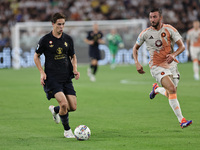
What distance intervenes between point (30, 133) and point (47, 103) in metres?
5.36

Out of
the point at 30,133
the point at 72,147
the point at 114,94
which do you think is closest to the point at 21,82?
the point at 114,94

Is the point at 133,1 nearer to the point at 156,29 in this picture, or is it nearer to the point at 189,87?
the point at 189,87

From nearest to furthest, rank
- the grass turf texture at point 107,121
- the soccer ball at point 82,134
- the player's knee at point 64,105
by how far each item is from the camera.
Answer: the grass turf texture at point 107,121
the soccer ball at point 82,134
the player's knee at point 64,105

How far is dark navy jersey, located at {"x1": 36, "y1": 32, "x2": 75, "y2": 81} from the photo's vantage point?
29.2 ft

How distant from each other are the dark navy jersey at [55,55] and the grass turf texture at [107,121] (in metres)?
1.12

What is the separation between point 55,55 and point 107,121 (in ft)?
8.21

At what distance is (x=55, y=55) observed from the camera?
351 inches

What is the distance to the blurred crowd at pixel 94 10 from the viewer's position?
123 ft

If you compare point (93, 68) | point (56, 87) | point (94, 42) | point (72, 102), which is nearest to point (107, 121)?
point (72, 102)

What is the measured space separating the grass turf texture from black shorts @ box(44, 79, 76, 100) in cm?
78

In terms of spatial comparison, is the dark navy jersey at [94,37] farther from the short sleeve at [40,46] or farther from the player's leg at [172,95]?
the short sleeve at [40,46]

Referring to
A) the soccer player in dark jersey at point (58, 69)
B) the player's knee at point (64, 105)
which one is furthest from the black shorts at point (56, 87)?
the player's knee at point (64, 105)

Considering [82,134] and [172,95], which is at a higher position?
[172,95]

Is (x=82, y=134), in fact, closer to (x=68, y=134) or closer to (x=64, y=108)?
(x=68, y=134)
